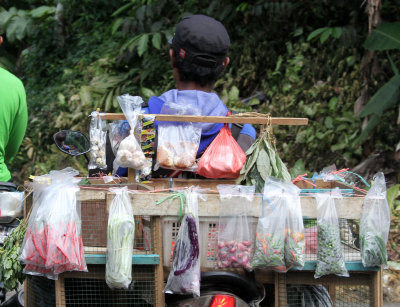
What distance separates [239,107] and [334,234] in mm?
6128

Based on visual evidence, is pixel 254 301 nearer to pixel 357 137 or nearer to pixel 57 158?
pixel 357 137

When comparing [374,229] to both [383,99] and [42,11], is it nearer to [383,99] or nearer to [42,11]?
[383,99]

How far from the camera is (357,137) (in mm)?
8070

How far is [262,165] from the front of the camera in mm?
3178

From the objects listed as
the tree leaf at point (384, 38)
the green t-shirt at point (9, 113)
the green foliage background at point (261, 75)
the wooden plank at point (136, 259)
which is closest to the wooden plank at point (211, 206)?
the wooden plank at point (136, 259)

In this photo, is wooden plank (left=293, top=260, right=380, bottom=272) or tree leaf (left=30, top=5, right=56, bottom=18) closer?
wooden plank (left=293, top=260, right=380, bottom=272)

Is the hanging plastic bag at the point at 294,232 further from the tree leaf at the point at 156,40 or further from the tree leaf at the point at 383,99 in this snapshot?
the tree leaf at the point at 156,40

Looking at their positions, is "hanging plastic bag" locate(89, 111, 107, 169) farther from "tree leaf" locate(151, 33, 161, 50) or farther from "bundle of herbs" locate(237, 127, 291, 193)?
"tree leaf" locate(151, 33, 161, 50)

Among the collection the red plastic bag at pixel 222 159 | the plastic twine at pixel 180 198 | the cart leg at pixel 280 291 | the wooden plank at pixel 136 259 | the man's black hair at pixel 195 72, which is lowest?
the cart leg at pixel 280 291

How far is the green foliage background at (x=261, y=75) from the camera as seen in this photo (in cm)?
840

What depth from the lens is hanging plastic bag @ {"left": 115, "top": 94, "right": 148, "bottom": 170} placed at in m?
3.16

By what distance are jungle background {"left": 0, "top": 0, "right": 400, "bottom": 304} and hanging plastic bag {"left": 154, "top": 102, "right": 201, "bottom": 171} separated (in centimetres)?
391

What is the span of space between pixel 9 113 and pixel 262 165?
166 centimetres

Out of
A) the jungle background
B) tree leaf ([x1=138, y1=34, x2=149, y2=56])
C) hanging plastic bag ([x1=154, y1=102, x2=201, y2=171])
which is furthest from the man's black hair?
tree leaf ([x1=138, y1=34, x2=149, y2=56])
